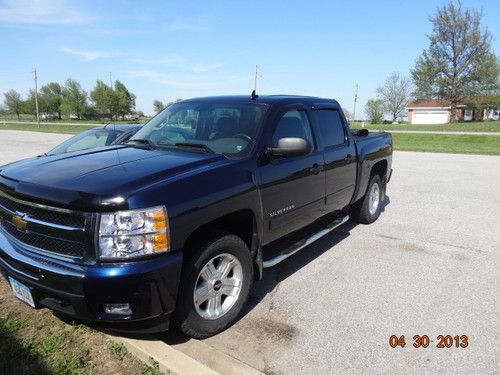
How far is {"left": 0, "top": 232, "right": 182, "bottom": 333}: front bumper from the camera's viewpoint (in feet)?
8.89

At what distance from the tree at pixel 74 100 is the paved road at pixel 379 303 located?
88.2 m

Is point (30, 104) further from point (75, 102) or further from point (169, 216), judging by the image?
point (169, 216)

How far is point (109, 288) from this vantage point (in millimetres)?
2701

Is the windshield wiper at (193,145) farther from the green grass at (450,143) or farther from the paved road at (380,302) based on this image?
the green grass at (450,143)

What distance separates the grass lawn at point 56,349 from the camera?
114 inches

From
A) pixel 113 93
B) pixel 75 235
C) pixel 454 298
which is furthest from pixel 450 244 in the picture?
pixel 113 93

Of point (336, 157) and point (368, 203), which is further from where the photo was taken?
point (368, 203)

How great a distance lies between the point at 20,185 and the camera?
3.11m

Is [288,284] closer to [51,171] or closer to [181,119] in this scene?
[181,119]

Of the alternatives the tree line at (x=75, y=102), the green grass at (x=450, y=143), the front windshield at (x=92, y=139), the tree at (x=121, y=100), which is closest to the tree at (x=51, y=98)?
the tree line at (x=75, y=102)

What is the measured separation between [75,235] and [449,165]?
1382cm

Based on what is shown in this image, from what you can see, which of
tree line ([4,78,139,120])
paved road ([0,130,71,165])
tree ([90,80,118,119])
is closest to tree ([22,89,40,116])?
tree line ([4,78,139,120])

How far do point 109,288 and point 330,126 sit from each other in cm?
354

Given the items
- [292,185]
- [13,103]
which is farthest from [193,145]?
[13,103]
